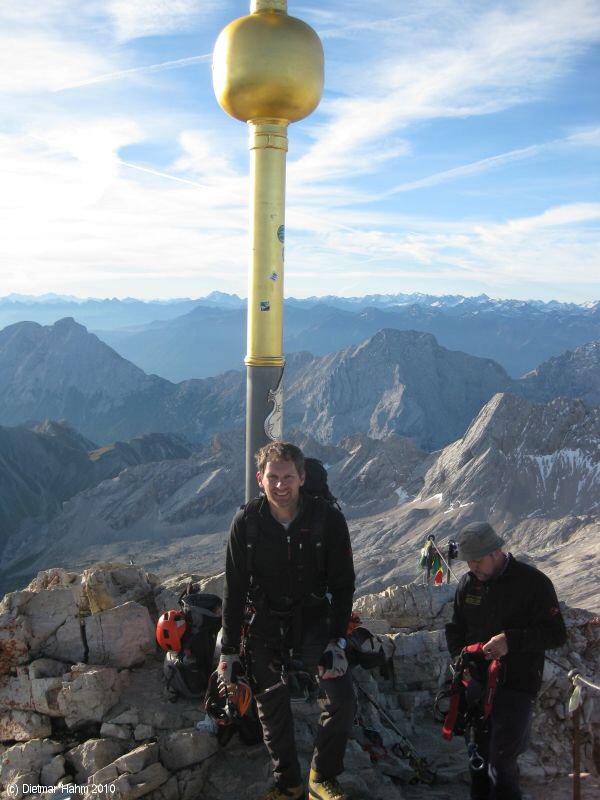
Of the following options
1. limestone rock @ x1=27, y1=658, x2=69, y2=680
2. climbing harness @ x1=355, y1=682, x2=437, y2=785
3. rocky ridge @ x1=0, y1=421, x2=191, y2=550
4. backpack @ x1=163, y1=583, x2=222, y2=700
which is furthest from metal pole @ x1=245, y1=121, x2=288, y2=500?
rocky ridge @ x1=0, y1=421, x2=191, y2=550

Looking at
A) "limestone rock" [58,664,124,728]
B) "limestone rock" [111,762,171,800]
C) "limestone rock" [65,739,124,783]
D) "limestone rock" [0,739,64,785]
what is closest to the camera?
"limestone rock" [111,762,171,800]

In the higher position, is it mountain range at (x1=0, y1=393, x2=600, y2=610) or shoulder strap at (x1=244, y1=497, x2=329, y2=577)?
shoulder strap at (x1=244, y1=497, x2=329, y2=577)

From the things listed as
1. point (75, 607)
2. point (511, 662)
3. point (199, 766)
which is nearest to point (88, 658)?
point (75, 607)

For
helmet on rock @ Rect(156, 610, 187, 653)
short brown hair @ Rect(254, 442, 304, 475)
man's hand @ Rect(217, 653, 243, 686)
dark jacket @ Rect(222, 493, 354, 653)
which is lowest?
helmet on rock @ Rect(156, 610, 187, 653)

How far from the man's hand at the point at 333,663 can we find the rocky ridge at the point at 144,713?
181cm

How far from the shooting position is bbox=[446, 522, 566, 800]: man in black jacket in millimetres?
6555

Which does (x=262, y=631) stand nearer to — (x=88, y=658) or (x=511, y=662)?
(x=511, y=662)

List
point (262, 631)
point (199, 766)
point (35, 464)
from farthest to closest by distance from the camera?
1. point (35, 464)
2. point (199, 766)
3. point (262, 631)

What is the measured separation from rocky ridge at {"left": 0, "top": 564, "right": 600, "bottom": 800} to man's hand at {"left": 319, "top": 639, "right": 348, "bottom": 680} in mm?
1807

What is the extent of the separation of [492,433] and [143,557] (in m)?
75.9

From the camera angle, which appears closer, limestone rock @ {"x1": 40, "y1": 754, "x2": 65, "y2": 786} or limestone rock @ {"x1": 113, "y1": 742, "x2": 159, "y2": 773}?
limestone rock @ {"x1": 113, "y1": 742, "x2": 159, "y2": 773}

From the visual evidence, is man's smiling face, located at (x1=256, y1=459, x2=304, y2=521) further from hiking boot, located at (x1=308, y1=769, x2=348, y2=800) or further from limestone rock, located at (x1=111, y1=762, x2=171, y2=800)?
limestone rock, located at (x1=111, y1=762, x2=171, y2=800)

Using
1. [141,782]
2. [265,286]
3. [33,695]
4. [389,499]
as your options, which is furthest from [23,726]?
[389,499]

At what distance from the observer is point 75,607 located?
35.6 feet
